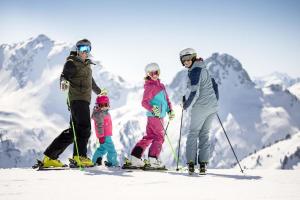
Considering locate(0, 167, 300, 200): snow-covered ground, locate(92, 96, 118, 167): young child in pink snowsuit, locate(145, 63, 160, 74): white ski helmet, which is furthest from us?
locate(92, 96, 118, 167): young child in pink snowsuit

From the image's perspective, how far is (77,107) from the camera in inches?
364

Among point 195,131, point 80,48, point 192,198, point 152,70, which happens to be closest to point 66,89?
point 80,48

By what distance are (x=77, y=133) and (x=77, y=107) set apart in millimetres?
579

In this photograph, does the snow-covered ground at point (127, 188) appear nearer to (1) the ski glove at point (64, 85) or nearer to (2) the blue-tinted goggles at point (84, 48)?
(1) the ski glove at point (64, 85)

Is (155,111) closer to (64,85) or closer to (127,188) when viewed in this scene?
(64,85)

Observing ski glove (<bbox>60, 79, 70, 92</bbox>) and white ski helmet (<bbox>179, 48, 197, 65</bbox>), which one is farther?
white ski helmet (<bbox>179, 48, 197, 65</bbox>)

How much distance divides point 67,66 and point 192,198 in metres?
5.05

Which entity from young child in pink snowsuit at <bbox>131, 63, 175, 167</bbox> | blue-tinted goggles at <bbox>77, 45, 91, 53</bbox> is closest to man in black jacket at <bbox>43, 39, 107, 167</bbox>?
blue-tinted goggles at <bbox>77, 45, 91, 53</bbox>

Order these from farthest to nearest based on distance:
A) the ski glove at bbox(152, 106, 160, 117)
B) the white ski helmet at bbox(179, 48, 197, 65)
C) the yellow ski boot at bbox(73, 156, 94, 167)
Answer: the ski glove at bbox(152, 106, 160, 117) → the white ski helmet at bbox(179, 48, 197, 65) → the yellow ski boot at bbox(73, 156, 94, 167)

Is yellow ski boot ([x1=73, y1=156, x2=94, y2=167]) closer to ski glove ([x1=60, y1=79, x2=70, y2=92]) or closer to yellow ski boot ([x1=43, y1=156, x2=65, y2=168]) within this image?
yellow ski boot ([x1=43, y1=156, x2=65, y2=168])

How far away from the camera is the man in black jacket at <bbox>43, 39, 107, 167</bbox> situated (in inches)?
360

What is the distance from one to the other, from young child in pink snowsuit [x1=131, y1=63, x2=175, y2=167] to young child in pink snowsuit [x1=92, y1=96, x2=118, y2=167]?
0.80 m

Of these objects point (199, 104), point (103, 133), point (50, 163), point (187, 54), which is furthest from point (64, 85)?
point (199, 104)

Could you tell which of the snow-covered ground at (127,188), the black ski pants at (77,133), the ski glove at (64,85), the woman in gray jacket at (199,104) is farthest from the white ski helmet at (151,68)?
the snow-covered ground at (127,188)
